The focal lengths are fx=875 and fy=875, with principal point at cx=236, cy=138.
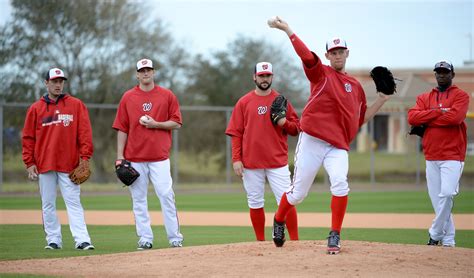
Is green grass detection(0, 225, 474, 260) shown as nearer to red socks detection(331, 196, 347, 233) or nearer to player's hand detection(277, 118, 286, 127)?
player's hand detection(277, 118, 286, 127)

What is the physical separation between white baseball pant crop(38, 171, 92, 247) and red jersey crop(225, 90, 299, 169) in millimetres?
2006

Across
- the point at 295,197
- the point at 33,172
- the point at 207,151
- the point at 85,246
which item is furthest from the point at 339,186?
the point at 207,151

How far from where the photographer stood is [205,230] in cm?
1389

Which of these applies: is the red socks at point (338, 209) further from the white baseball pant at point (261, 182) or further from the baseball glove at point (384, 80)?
the white baseball pant at point (261, 182)

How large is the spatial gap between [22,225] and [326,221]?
5.29m

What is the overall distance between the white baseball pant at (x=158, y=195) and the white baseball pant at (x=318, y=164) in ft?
7.45

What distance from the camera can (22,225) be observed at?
1458 cm

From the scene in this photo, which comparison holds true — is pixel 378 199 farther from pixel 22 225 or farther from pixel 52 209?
pixel 52 209

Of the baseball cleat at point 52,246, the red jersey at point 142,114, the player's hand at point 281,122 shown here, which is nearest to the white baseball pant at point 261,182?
the player's hand at point 281,122

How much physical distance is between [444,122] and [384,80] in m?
2.09

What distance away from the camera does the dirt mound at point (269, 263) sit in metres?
7.64

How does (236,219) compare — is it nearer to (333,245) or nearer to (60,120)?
(60,120)

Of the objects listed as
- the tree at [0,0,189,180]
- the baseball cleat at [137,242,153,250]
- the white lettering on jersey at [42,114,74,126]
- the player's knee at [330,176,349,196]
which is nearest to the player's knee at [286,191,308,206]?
the player's knee at [330,176,349,196]

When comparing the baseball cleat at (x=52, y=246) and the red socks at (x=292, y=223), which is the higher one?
the red socks at (x=292, y=223)
